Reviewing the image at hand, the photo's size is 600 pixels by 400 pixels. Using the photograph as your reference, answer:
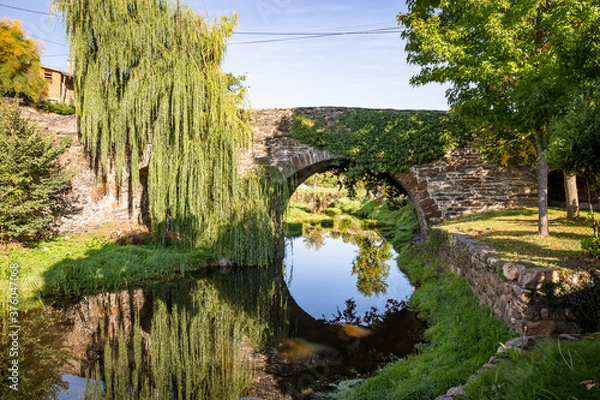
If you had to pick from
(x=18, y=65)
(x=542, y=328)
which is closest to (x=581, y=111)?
(x=542, y=328)

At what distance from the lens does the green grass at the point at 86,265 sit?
708 cm

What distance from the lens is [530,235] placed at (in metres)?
5.97

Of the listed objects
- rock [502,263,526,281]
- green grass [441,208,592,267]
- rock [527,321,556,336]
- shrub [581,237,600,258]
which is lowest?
rock [527,321,556,336]

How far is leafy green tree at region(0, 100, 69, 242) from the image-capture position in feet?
26.6

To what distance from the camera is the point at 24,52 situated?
11078 millimetres

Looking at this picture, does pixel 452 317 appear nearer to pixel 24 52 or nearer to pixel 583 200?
pixel 583 200

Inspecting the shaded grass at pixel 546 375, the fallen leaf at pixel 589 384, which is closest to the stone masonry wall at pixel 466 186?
the shaded grass at pixel 546 375

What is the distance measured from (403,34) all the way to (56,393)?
905 centimetres

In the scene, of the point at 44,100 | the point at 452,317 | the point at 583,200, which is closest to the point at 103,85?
the point at 44,100

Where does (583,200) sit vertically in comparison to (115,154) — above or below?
below

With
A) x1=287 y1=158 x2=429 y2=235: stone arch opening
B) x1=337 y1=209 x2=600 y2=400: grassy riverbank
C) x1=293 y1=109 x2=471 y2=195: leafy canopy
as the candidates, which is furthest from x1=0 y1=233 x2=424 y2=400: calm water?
x1=293 y1=109 x2=471 y2=195: leafy canopy

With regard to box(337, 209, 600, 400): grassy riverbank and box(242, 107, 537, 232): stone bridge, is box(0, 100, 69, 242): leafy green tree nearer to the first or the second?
box(242, 107, 537, 232): stone bridge

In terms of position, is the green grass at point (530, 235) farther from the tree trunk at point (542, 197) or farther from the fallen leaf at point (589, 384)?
the fallen leaf at point (589, 384)

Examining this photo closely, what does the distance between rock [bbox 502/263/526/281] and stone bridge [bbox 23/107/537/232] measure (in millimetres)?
6190
